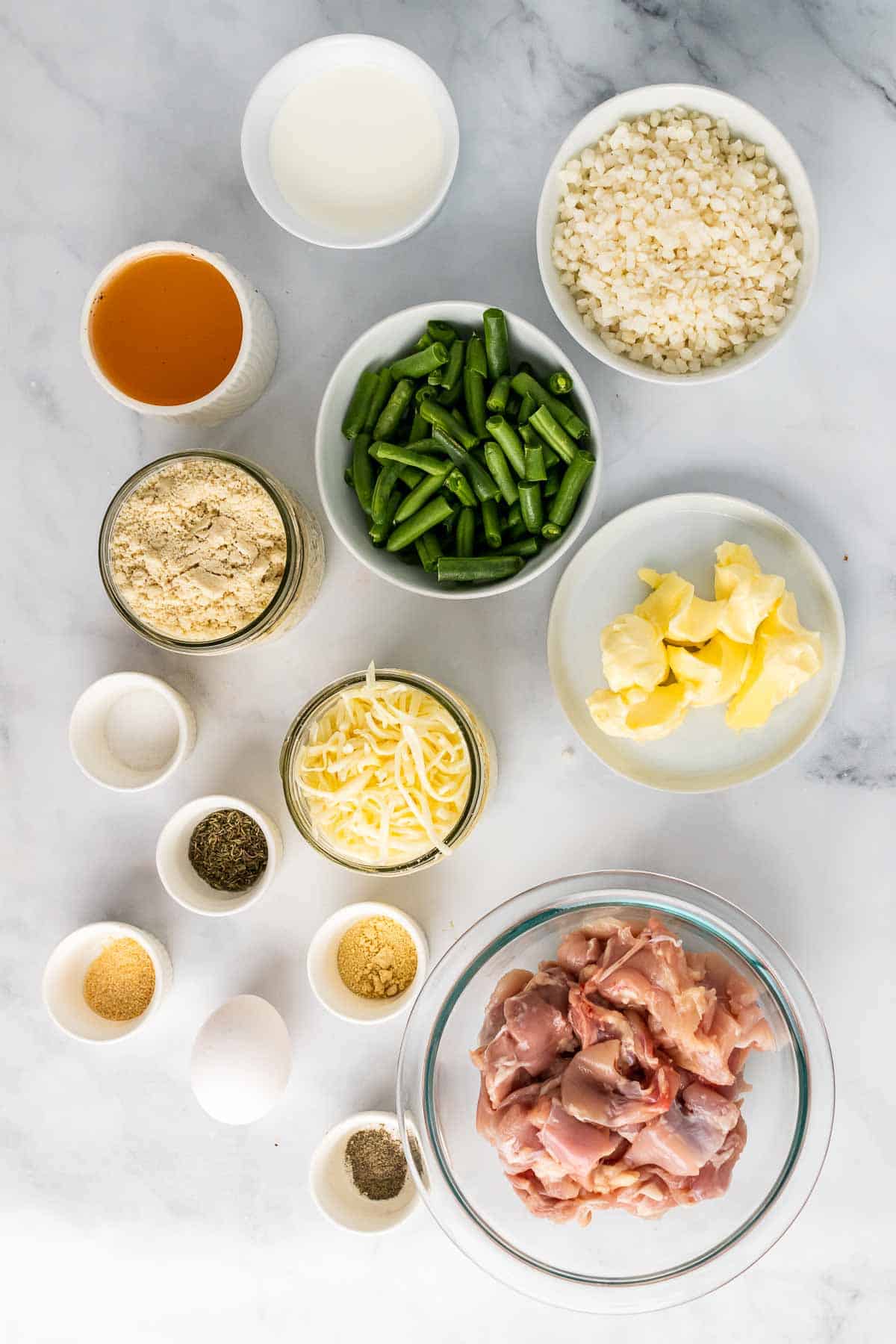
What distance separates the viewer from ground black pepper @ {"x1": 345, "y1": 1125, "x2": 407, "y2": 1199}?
Answer: 5.67ft

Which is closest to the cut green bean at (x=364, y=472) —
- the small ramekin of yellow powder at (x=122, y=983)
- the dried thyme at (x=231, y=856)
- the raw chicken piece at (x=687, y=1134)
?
the dried thyme at (x=231, y=856)

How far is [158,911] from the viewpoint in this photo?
1812 millimetres

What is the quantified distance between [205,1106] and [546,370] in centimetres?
137

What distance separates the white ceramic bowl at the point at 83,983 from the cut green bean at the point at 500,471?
1.02 metres

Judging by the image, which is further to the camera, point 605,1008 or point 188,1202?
point 188,1202

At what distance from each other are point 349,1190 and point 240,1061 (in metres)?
0.33

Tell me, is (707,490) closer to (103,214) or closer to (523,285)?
(523,285)

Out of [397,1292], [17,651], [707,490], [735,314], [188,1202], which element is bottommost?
[188,1202]

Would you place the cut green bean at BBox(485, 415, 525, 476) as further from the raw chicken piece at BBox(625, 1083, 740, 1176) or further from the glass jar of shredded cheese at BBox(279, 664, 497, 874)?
the raw chicken piece at BBox(625, 1083, 740, 1176)

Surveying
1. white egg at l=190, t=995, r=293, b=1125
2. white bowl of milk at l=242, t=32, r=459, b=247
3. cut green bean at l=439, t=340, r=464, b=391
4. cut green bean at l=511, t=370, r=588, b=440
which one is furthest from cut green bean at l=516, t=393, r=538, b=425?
white egg at l=190, t=995, r=293, b=1125

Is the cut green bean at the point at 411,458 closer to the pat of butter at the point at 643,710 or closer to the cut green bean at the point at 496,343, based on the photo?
the cut green bean at the point at 496,343

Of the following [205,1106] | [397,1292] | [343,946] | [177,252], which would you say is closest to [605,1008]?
[343,946]

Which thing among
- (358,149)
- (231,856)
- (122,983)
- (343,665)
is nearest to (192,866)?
(231,856)

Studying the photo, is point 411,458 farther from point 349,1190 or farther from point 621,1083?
point 349,1190
